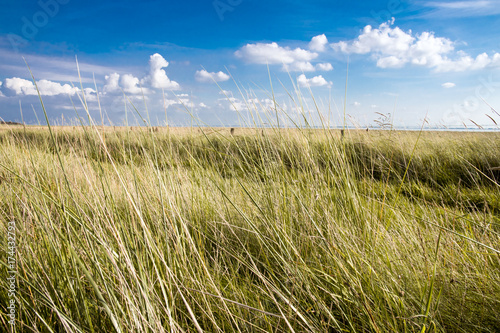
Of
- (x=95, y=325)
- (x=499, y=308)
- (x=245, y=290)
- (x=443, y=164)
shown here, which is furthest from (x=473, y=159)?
(x=95, y=325)

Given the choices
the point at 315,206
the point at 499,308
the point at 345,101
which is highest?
the point at 345,101

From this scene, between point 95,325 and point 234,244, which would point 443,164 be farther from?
point 95,325

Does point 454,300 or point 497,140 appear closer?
point 454,300

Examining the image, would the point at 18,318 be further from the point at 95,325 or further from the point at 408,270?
the point at 408,270

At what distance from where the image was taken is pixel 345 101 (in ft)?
5.96

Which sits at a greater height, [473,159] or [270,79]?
[270,79]

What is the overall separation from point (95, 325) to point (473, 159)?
5920 mm

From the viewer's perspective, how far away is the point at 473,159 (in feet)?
15.8

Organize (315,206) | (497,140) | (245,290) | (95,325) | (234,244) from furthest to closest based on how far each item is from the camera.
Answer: (497,140) < (234,244) < (315,206) < (245,290) < (95,325)

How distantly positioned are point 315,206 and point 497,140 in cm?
551

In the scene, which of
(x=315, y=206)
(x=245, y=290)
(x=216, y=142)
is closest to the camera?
(x=245, y=290)

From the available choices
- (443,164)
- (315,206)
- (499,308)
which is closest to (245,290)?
(315,206)

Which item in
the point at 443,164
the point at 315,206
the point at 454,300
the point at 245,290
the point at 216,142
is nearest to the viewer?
the point at 454,300

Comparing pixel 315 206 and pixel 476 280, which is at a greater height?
pixel 315 206
